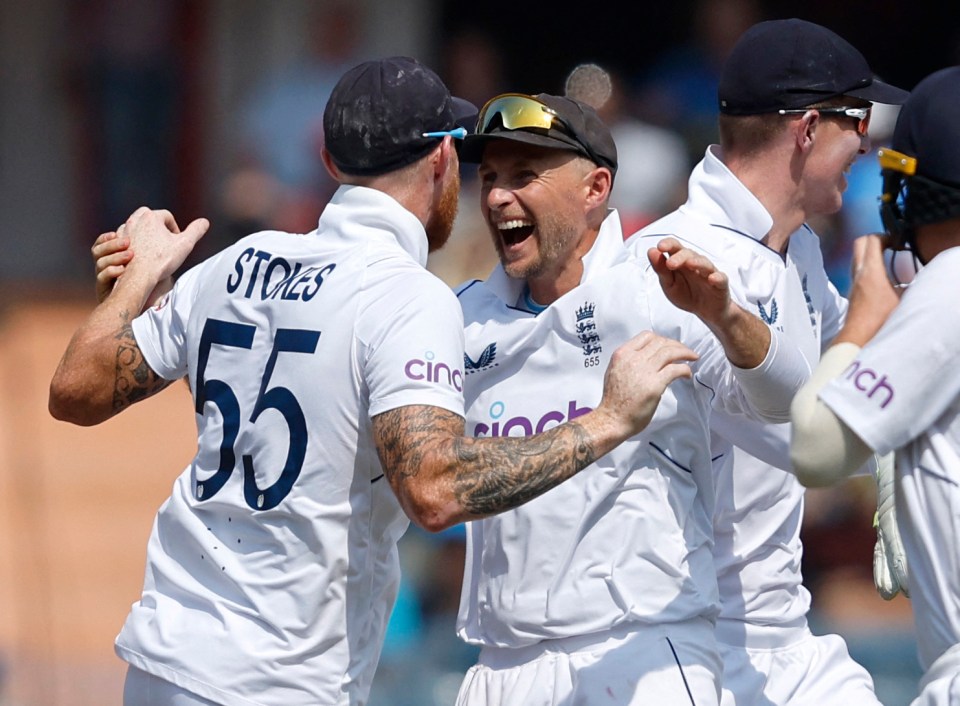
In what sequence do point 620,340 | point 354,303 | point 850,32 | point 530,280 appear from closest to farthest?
point 354,303 < point 620,340 < point 530,280 < point 850,32

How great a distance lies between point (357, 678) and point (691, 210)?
1609 mm

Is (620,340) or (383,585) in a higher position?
(620,340)

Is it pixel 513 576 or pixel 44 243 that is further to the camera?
pixel 44 243

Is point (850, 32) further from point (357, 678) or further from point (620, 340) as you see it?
point (357, 678)

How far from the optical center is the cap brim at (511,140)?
4.03 meters

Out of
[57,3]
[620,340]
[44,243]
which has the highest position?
[620,340]

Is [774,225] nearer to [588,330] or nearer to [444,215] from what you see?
[588,330]

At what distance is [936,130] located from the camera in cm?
295

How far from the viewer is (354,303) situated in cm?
351

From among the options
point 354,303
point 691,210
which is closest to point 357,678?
point 354,303

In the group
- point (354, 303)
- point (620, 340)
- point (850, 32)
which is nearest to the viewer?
point (354, 303)

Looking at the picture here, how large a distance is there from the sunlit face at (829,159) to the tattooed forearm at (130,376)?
1.91 meters

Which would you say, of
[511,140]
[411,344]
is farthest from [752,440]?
[411,344]

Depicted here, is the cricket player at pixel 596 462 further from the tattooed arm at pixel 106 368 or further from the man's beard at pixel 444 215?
the tattooed arm at pixel 106 368
